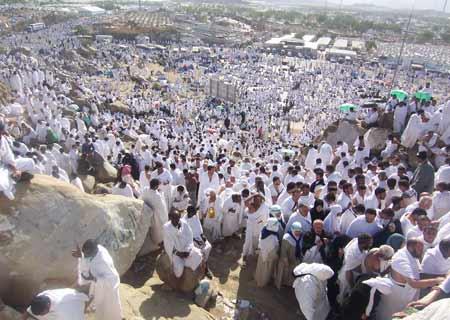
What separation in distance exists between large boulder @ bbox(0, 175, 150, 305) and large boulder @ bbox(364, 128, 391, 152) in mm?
8741

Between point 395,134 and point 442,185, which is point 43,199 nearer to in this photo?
point 442,185

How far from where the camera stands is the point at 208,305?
17.5 feet

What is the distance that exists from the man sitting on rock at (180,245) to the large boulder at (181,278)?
0.25 feet

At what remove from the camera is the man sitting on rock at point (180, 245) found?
5004 mm

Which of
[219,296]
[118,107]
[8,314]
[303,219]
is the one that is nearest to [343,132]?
[303,219]

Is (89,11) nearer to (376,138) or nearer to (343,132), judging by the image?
(343,132)

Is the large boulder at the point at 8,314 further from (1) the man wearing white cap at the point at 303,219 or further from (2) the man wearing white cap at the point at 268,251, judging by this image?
(1) the man wearing white cap at the point at 303,219

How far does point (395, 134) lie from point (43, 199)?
9.48 metres

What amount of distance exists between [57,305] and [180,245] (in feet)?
6.41

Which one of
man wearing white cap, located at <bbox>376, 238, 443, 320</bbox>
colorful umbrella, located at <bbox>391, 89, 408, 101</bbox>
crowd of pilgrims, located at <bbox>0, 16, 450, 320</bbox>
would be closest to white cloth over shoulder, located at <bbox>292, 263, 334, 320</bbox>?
crowd of pilgrims, located at <bbox>0, 16, 450, 320</bbox>

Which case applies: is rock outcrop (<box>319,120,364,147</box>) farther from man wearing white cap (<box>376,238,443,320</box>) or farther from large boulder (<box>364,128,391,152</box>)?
man wearing white cap (<box>376,238,443,320</box>)

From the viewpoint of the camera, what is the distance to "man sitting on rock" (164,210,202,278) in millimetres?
5004

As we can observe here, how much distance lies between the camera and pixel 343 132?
13062 millimetres

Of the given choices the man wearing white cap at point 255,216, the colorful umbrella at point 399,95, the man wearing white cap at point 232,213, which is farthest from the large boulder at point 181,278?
the colorful umbrella at point 399,95
